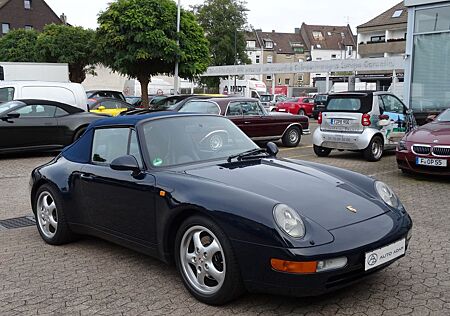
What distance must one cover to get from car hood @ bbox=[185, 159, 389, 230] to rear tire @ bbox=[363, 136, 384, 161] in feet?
24.4

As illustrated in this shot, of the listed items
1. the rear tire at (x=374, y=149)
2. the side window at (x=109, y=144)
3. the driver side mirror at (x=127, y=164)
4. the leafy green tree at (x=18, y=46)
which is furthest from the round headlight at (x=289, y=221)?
the leafy green tree at (x=18, y=46)

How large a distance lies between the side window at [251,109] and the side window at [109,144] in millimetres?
8993

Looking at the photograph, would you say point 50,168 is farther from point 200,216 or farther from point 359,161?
point 359,161

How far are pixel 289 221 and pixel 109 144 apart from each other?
2.22 metres

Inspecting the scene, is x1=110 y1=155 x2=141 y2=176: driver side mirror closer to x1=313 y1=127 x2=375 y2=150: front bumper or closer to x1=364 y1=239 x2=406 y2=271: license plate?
x1=364 y1=239 x2=406 y2=271: license plate

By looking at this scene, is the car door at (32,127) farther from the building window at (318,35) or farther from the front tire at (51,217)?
the building window at (318,35)

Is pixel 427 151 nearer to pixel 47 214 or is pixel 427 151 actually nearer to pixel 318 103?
pixel 47 214

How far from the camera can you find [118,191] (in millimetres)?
4383

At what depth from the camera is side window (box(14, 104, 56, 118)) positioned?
1218 cm

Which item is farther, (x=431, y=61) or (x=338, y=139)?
(x=431, y=61)

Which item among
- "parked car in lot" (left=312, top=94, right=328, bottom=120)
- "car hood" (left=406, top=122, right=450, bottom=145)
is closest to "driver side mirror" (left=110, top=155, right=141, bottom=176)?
"car hood" (left=406, top=122, right=450, bottom=145)

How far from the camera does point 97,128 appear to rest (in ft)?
16.6

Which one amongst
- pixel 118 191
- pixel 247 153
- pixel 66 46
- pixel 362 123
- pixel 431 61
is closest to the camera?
pixel 118 191

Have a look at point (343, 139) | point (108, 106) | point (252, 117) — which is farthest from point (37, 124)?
point (343, 139)
